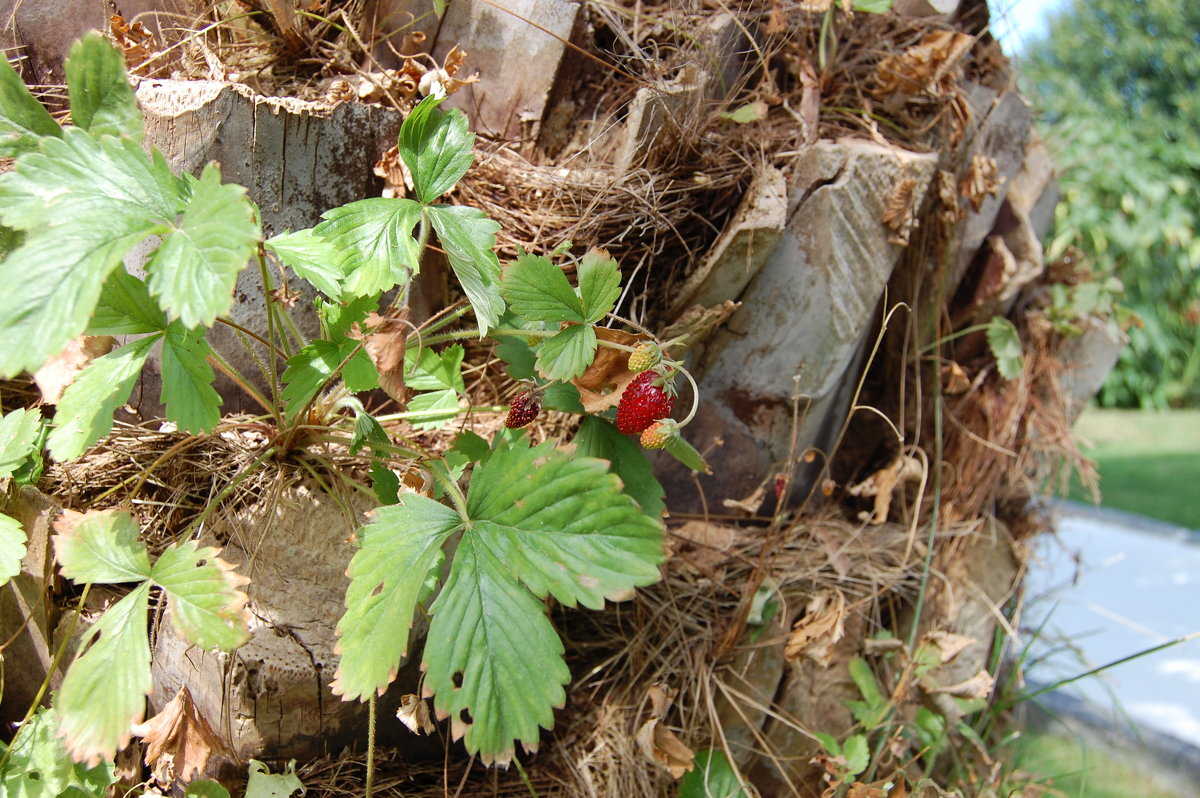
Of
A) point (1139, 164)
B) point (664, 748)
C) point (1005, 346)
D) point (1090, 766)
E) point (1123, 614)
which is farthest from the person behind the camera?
point (1139, 164)

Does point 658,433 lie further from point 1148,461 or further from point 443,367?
point 1148,461

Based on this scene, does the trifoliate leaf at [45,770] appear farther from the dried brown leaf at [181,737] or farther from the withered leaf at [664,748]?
the withered leaf at [664,748]

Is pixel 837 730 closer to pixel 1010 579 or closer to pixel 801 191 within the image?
pixel 1010 579

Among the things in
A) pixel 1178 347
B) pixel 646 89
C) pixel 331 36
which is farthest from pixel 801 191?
pixel 1178 347

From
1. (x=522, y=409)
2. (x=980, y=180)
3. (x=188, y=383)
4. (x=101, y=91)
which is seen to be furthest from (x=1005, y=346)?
(x=101, y=91)

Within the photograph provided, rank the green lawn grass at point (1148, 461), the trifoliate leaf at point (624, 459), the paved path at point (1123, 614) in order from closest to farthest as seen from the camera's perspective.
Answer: the trifoliate leaf at point (624, 459), the paved path at point (1123, 614), the green lawn grass at point (1148, 461)

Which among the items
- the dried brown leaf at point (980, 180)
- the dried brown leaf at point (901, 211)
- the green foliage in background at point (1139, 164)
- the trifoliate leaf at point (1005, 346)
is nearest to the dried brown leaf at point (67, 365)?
the dried brown leaf at point (901, 211)
